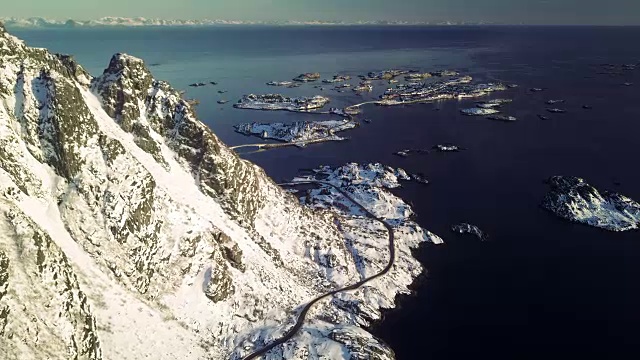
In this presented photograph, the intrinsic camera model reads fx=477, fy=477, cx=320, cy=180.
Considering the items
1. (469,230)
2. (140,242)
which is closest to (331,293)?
(140,242)

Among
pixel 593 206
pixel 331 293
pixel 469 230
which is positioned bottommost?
pixel 469 230

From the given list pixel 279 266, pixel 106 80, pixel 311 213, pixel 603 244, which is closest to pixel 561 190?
pixel 603 244

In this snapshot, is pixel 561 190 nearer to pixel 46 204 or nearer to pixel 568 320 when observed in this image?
pixel 568 320

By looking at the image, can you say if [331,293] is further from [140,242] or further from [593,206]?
[593,206]

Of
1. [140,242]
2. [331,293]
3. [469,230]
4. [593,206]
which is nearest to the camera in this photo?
[140,242]

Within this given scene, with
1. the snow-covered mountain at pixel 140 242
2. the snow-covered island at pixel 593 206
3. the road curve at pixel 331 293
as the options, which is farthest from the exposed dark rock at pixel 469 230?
the snow-covered island at pixel 593 206

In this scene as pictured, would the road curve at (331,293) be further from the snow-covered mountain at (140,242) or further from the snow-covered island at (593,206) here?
the snow-covered island at (593,206)
